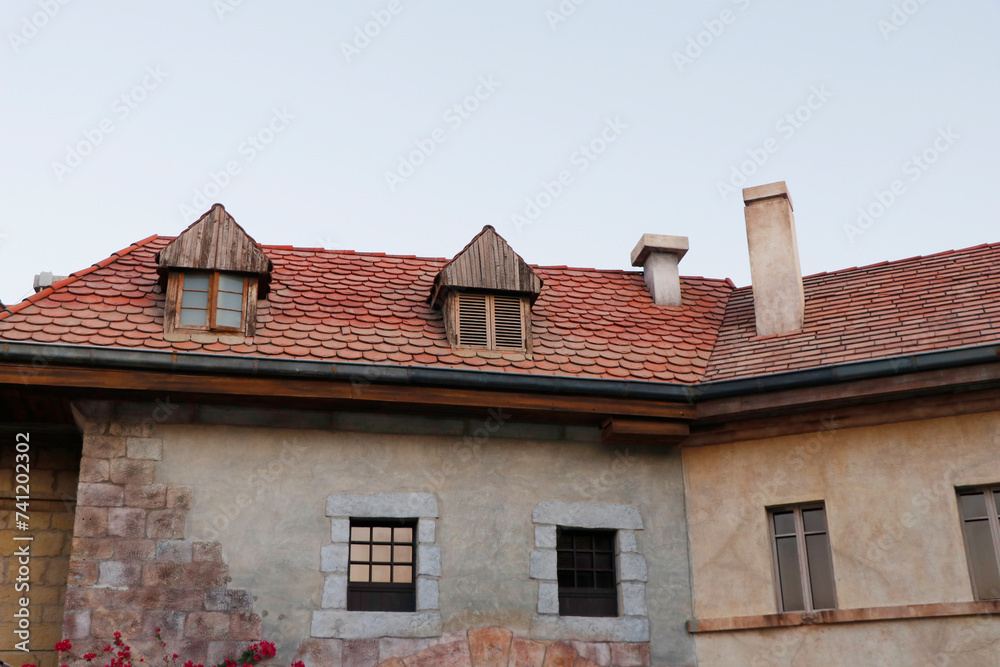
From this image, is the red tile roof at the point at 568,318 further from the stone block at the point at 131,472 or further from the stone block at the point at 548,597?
the stone block at the point at 548,597

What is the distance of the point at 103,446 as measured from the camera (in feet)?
31.0

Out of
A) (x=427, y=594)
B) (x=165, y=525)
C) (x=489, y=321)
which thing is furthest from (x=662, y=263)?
(x=165, y=525)

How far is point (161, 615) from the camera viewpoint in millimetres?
8984

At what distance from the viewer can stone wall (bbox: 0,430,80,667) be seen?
9766mm

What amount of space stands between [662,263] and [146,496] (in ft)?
20.4

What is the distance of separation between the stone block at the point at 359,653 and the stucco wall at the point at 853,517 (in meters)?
2.88

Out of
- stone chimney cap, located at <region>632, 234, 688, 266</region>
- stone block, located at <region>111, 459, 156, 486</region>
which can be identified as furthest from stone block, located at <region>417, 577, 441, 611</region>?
stone chimney cap, located at <region>632, 234, 688, 266</region>

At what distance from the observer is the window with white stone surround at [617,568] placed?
9.80m

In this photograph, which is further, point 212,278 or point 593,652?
point 212,278

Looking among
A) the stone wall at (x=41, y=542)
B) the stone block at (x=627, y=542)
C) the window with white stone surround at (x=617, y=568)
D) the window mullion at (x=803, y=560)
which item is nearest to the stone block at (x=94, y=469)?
the stone wall at (x=41, y=542)

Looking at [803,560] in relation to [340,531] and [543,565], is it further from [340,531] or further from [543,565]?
[340,531]

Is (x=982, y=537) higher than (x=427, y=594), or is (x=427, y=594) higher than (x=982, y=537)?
(x=982, y=537)

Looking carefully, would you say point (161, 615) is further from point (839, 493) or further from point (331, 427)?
point (839, 493)

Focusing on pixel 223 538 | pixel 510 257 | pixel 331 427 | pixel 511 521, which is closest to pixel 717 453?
pixel 511 521
